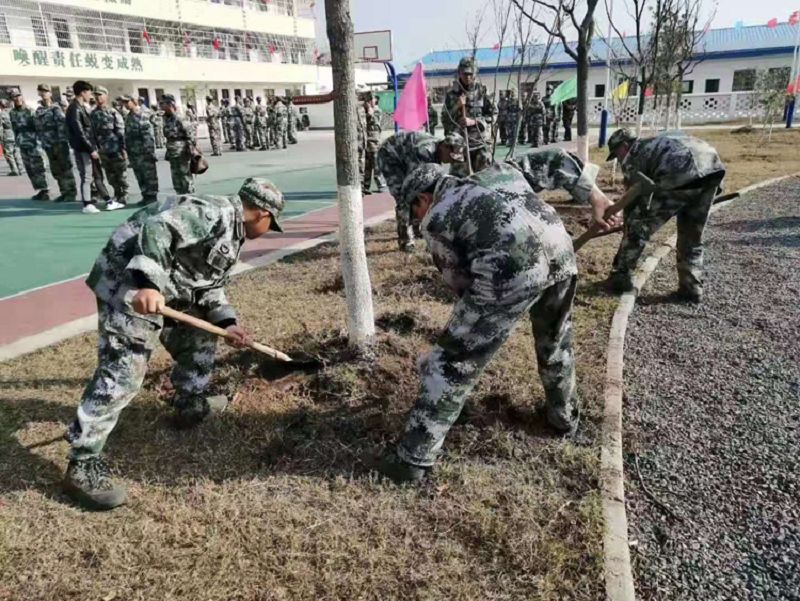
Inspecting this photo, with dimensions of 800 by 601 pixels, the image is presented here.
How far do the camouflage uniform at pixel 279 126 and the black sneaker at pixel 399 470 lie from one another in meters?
21.5

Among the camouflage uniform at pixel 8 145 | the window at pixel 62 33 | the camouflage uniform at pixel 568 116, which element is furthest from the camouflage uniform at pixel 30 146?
the window at pixel 62 33

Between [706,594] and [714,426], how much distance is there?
127 cm

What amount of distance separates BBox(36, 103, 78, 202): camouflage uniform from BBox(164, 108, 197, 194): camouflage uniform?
8.09 feet

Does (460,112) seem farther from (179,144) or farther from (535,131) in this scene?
(535,131)

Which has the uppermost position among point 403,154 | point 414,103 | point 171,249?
point 414,103

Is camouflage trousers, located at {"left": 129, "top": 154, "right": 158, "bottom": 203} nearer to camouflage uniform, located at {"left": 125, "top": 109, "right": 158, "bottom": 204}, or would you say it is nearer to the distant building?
camouflage uniform, located at {"left": 125, "top": 109, "right": 158, "bottom": 204}

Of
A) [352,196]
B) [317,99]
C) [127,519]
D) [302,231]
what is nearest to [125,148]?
[302,231]

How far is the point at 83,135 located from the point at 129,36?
1152 inches

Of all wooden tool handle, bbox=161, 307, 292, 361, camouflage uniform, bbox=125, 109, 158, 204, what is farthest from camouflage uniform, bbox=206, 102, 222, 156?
wooden tool handle, bbox=161, 307, 292, 361

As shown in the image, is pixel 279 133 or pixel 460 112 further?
pixel 279 133

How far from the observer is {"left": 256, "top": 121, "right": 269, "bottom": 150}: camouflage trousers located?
73.8ft

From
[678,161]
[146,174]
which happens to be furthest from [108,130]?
[678,161]

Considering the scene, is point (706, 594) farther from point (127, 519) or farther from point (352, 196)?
A: point (352, 196)

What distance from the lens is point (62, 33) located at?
30516 millimetres
